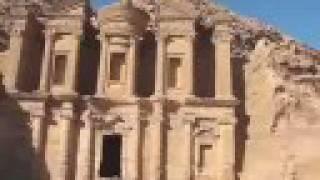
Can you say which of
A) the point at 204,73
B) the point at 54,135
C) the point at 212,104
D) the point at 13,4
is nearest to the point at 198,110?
the point at 212,104

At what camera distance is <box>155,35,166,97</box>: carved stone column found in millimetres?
24406

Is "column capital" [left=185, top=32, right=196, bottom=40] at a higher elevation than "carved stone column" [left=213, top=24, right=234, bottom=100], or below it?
higher

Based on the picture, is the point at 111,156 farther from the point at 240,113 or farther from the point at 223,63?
the point at 223,63

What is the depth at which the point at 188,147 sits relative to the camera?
23734 millimetres

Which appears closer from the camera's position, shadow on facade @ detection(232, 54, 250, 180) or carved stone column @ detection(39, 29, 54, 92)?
shadow on facade @ detection(232, 54, 250, 180)

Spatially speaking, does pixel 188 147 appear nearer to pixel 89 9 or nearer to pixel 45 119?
pixel 45 119

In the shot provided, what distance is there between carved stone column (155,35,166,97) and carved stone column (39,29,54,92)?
409cm

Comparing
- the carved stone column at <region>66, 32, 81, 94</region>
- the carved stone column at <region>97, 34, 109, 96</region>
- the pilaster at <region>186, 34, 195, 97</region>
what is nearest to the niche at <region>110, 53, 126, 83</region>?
the carved stone column at <region>97, 34, 109, 96</region>

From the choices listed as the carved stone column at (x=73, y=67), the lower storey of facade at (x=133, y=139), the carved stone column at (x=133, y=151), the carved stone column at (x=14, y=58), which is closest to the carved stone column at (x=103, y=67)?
the lower storey of facade at (x=133, y=139)

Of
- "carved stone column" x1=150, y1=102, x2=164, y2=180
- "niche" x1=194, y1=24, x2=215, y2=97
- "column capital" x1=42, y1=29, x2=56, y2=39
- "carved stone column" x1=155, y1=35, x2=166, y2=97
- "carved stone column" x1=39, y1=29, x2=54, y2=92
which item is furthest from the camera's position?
"niche" x1=194, y1=24, x2=215, y2=97

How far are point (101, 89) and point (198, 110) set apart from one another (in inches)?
147

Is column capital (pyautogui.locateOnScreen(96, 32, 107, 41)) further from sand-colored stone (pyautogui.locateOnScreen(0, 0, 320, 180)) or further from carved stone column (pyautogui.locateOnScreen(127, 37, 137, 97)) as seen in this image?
carved stone column (pyautogui.locateOnScreen(127, 37, 137, 97))

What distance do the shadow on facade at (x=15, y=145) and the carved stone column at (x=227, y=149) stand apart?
624 centimetres

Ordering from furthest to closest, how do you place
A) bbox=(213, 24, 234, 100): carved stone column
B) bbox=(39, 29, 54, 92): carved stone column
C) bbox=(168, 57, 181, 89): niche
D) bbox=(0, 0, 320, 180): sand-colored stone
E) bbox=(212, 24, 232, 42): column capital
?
bbox=(212, 24, 232, 42): column capital → bbox=(168, 57, 181, 89): niche → bbox=(39, 29, 54, 92): carved stone column → bbox=(213, 24, 234, 100): carved stone column → bbox=(0, 0, 320, 180): sand-colored stone
